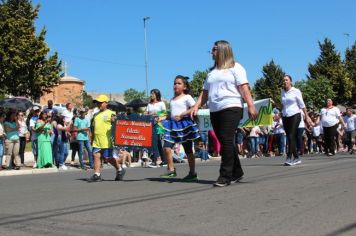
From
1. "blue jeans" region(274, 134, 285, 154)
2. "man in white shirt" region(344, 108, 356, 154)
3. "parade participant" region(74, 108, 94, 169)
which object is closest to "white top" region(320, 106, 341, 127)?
"man in white shirt" region(344, 108, 356, 154)

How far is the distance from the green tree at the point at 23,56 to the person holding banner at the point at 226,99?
116 ft

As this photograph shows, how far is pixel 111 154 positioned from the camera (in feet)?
31.4

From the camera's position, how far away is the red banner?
14562 mm

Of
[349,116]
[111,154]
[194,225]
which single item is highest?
[349,116]

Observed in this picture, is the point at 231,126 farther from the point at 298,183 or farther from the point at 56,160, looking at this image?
the point at 56,160

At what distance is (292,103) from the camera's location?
11.9m

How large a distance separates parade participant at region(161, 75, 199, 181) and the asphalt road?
2.36 feet

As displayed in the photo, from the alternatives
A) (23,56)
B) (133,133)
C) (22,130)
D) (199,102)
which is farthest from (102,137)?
(23,56)

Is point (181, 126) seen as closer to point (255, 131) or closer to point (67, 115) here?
point (67, 115)

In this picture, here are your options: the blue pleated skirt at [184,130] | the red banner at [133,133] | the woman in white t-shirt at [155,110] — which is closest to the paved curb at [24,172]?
the red banner at [133,133]

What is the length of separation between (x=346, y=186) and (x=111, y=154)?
4262 mm

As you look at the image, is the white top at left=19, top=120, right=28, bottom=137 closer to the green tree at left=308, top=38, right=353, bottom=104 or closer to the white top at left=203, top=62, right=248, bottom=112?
the white top at left=203, top=62, right=248, bottom=112

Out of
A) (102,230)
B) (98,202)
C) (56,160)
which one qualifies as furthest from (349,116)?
(102,230)

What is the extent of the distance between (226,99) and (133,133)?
752 centimetres
